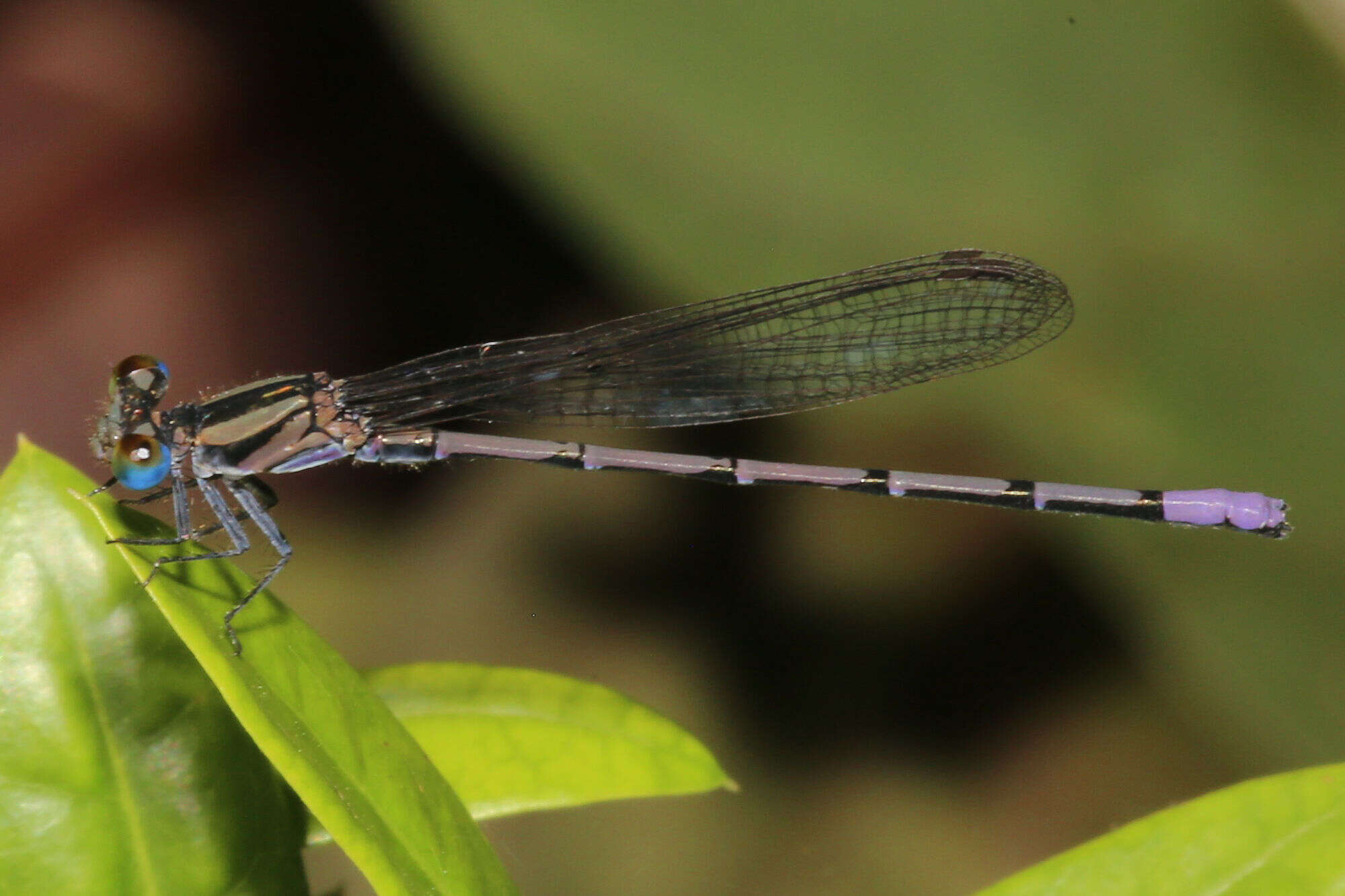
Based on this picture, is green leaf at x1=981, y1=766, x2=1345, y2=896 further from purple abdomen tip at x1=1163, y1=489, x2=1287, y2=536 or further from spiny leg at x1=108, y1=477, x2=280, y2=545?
spiny leg at x1=108, y1=477, x2=280, y2=545

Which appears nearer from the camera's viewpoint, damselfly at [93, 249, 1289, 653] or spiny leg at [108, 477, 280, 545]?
spiny leg at [108, 477, 280, 545]

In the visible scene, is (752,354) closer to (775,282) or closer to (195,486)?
(775,282)

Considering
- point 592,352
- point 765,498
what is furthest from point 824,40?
point 765,498

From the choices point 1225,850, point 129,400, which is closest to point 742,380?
point 129,400

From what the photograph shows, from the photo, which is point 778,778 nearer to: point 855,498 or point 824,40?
point 855,498

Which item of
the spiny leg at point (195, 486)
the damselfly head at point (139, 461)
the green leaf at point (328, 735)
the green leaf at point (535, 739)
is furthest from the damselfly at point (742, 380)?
the green leaf at point (328, 735)

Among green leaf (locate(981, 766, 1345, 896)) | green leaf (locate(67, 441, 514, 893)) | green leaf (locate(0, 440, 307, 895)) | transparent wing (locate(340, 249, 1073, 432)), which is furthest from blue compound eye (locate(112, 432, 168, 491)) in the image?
green leaf (locate(981, 766, 1345, 896))

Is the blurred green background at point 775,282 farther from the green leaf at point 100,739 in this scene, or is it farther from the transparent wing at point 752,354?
the green leaf at point 100,739
